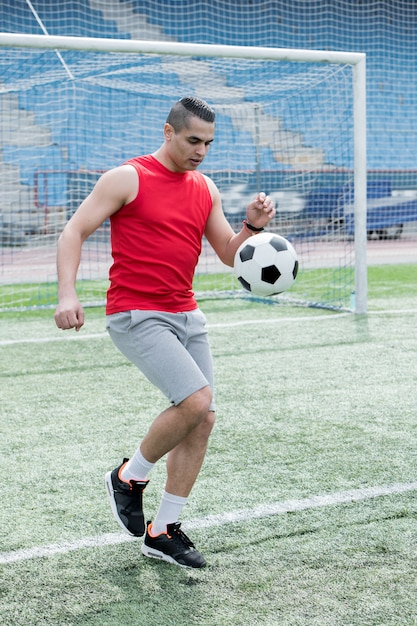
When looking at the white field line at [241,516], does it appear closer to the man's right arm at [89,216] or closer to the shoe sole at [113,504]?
the shoe sole at [113,504]

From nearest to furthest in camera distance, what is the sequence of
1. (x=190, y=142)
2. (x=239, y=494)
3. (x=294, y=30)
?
(x=190, y=142)
(x=239, y=494)
(x=294, y=30)

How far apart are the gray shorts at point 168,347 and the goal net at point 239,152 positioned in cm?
489

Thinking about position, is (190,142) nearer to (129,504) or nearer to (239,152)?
(129,504)

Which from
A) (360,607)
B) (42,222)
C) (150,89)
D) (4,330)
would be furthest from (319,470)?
(42,222)

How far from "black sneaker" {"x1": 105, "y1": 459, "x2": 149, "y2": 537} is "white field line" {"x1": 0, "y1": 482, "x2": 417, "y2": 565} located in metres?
0.11

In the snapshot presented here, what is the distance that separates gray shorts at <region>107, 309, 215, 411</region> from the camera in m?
2.92

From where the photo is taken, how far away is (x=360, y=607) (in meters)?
2.51

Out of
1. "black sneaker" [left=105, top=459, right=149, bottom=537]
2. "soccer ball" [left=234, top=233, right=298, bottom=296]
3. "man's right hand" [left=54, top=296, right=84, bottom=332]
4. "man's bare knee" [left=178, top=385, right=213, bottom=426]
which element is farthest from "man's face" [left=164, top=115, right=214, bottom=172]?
"black sneaker" [left=105, top=459, right=149, bottom=537]

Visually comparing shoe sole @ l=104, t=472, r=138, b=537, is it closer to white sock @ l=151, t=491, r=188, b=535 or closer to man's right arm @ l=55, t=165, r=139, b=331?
white sock @ l=151, t=491, r=188, b=535

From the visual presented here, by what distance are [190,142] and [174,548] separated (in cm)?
145

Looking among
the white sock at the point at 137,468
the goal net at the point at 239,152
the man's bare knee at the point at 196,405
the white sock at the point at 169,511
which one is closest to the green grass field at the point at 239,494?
the white sock at the point at 169,511

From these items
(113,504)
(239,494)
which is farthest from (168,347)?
(239,494)

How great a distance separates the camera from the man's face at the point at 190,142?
2992mm

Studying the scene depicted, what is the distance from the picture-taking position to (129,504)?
121 inches
